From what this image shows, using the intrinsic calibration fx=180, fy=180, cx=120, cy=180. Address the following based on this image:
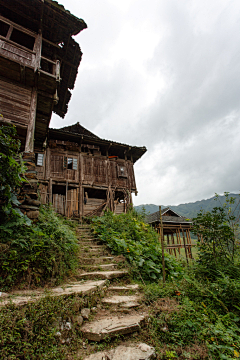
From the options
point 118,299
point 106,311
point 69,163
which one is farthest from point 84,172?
point 106,311

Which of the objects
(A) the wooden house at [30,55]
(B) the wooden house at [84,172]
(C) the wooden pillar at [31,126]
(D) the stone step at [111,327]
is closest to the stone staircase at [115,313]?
(D) the stone step at [111,327]

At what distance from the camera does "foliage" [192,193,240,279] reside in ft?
14.0

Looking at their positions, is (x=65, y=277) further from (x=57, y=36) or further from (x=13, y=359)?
(x=57, y=36)

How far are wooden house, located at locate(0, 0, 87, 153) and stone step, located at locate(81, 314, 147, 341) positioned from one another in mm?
6531

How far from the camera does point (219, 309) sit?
3.13 metres

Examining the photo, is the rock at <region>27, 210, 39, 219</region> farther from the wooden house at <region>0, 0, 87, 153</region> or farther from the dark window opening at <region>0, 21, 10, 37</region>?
the dark window opening at <region>0, 21, 10, 37</region>

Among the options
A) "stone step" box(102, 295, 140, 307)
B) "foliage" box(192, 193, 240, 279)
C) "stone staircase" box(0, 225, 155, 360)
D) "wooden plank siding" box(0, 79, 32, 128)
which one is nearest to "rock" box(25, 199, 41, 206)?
"stone staircase" box(0, 225, 155, 360)

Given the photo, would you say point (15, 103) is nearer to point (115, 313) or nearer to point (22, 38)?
point (22, 38)

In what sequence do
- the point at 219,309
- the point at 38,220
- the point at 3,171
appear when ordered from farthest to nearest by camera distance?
the point at 38,220, the point at 3,171, the point at 219,309

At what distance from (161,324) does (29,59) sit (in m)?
10.3

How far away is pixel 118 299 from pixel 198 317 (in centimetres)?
141

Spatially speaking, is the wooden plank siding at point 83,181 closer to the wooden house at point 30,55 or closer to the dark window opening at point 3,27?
the wooden house at point 30,55

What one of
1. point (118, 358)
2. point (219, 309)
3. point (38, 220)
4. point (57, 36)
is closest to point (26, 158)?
point (38, 220)

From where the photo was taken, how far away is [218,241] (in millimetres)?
4453
